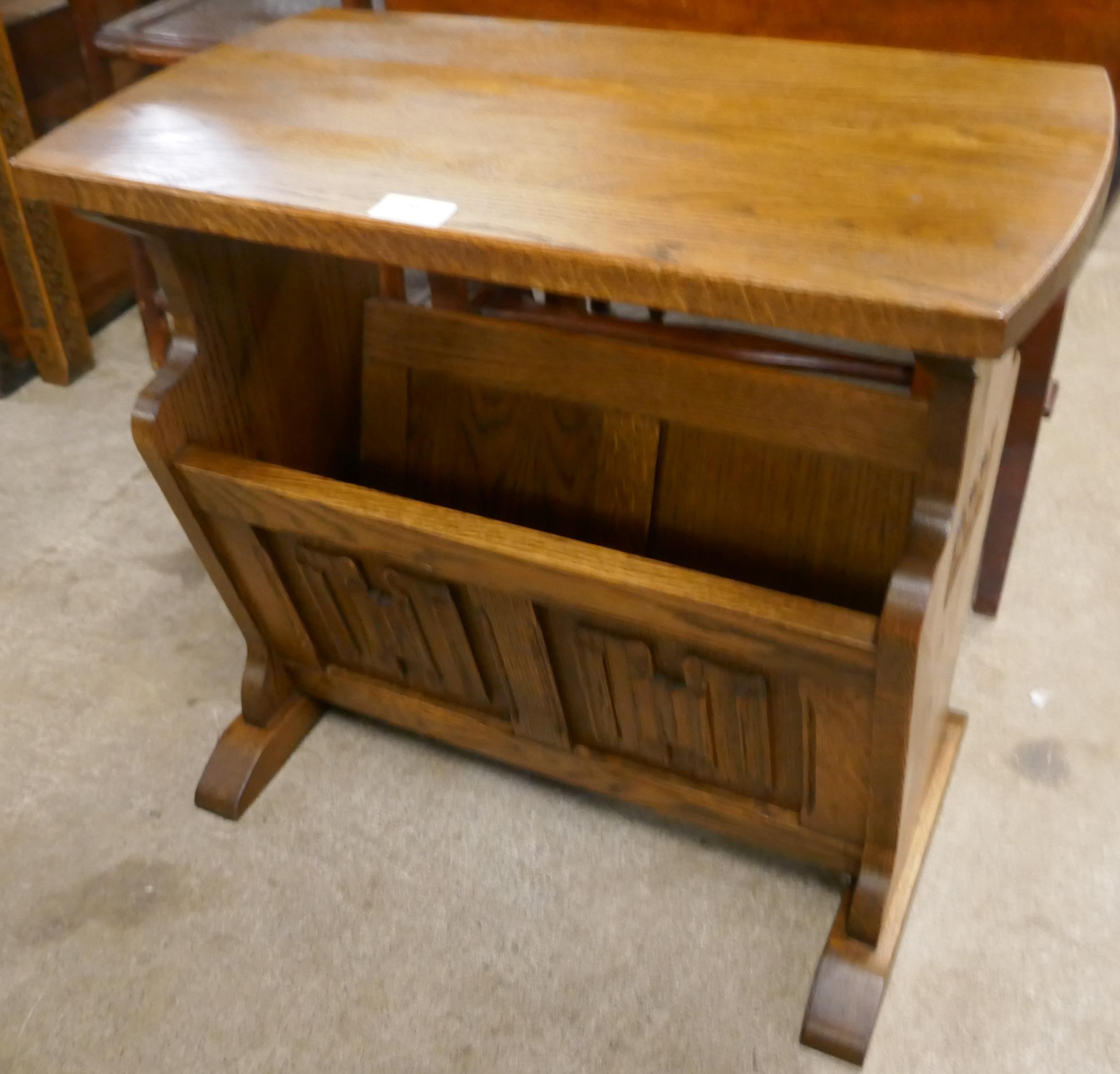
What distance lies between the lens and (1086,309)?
201 cm

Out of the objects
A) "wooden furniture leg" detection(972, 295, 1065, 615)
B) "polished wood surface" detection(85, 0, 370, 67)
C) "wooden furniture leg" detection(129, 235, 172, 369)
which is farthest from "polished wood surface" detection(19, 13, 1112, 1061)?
"wooden furniture leg" detection(129, 235, 172, 369)

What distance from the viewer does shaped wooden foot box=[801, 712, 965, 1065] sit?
985 millimetres

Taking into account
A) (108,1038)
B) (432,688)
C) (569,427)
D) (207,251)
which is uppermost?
(207,251)

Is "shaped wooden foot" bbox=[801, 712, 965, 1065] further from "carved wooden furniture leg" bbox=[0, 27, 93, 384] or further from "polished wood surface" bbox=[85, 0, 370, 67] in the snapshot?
"carved wooden furniture leg" bbox=[0, 27, 93, 384]

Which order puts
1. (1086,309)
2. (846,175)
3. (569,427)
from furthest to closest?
(1086,309) → (569,427) → (846,175)

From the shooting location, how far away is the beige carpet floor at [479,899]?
40.4 inches

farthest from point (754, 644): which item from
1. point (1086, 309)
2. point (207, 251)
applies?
point (1086, 309)

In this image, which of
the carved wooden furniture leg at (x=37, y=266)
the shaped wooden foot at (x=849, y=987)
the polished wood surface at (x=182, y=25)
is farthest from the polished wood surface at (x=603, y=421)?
the carved wooden furniture leg at (x=37, y=266)

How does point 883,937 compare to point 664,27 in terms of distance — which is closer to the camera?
point 883,937

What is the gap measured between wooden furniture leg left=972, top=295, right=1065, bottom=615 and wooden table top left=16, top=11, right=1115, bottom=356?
0.35 metres

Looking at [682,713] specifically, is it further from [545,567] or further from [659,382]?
[659,382]

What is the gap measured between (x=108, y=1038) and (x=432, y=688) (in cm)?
47

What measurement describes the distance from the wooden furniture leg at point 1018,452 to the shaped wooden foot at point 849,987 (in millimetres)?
469

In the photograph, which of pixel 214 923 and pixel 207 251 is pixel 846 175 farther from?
pixel 214 923
